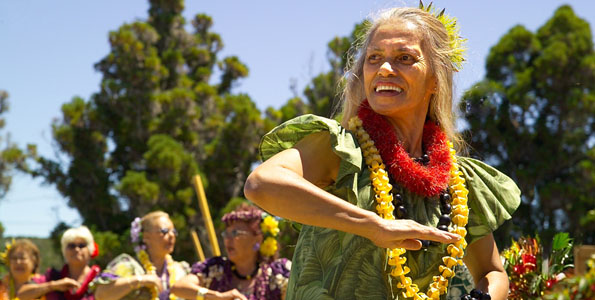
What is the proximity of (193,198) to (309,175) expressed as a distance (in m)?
16.0

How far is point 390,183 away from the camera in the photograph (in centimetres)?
230

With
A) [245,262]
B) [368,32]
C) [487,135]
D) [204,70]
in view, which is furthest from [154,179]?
[368,32]

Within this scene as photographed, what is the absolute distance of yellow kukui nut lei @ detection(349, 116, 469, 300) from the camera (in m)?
2.16

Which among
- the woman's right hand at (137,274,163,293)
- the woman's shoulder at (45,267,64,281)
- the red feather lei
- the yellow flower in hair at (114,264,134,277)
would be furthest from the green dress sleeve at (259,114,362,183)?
the woman's shoulder at (45,267,64,281)

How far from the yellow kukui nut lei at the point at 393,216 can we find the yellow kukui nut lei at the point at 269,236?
345 cm

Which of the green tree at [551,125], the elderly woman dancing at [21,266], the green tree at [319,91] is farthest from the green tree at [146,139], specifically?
the elderly woman dancing at [21,266]

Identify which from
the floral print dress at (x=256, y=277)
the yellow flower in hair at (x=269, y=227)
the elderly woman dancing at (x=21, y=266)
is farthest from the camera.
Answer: the elderly woman dancing at (x=21, y=266)

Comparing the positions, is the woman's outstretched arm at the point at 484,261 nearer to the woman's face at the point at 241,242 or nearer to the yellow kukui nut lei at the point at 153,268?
the woman's face at the point at 241,242

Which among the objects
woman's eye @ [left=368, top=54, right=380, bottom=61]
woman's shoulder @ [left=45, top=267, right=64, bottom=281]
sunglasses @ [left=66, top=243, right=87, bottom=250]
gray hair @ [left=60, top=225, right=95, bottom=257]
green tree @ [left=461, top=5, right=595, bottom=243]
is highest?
green tree @ [left=461, top=5, right=595, bottom=243]

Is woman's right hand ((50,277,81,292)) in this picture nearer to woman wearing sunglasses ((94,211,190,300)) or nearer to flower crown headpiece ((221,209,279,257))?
woman wearing sunglasses ((94,211,190,300))

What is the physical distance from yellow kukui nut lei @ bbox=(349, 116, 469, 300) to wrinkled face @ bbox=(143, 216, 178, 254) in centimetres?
436

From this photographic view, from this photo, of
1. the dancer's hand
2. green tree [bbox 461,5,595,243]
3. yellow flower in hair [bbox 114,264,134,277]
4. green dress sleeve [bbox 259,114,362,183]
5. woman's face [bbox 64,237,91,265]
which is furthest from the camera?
green tree [bbox 461,5,595,243]

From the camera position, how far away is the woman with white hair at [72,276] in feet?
22.5

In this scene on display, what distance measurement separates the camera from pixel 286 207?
6.27 feet
